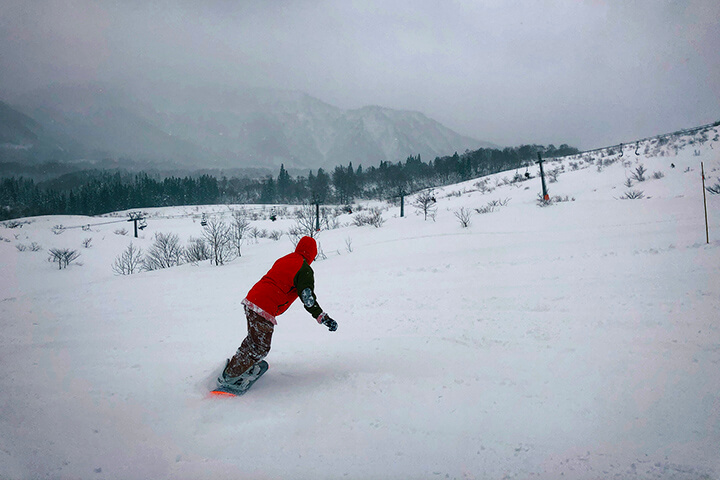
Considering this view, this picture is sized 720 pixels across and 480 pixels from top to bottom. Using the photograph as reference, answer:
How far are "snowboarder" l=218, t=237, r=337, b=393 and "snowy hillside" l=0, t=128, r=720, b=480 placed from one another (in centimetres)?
21

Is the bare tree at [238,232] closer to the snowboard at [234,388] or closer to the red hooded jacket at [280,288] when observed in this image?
the snowboard at [234,388]

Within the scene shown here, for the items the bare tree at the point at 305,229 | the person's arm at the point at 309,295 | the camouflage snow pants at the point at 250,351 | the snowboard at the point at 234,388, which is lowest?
the snowboard at the point at 234,388

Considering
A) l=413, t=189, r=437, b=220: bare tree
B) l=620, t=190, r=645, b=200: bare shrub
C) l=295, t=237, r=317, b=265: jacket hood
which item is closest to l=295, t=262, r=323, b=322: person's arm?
l=295, t=237, r=317, b=265: jacket hood

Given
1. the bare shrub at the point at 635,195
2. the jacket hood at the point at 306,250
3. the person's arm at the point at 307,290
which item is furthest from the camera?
the bare shrub at the point at 635,195

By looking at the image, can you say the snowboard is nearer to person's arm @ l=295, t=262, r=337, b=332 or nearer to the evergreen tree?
person's arm @ l=295, t=262, r=337, b=332

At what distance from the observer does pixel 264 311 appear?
2.85m

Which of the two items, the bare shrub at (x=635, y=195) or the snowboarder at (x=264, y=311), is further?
the bare shrub at (x=635, y=195)

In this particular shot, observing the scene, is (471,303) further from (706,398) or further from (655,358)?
(706,398)

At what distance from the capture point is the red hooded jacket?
2.86m

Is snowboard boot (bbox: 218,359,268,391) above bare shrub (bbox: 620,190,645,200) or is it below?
below

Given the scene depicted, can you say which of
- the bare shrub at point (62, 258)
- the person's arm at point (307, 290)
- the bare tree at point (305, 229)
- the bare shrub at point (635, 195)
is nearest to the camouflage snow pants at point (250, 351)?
the person's arm at point (307, 290)

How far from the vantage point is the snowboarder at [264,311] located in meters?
2.87

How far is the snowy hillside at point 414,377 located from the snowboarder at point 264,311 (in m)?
0.21

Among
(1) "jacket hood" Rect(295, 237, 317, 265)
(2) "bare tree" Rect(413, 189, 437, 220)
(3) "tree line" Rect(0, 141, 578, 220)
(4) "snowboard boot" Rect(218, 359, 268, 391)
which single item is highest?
(3) "tree line" Rect(0, 141, 578, 220)
